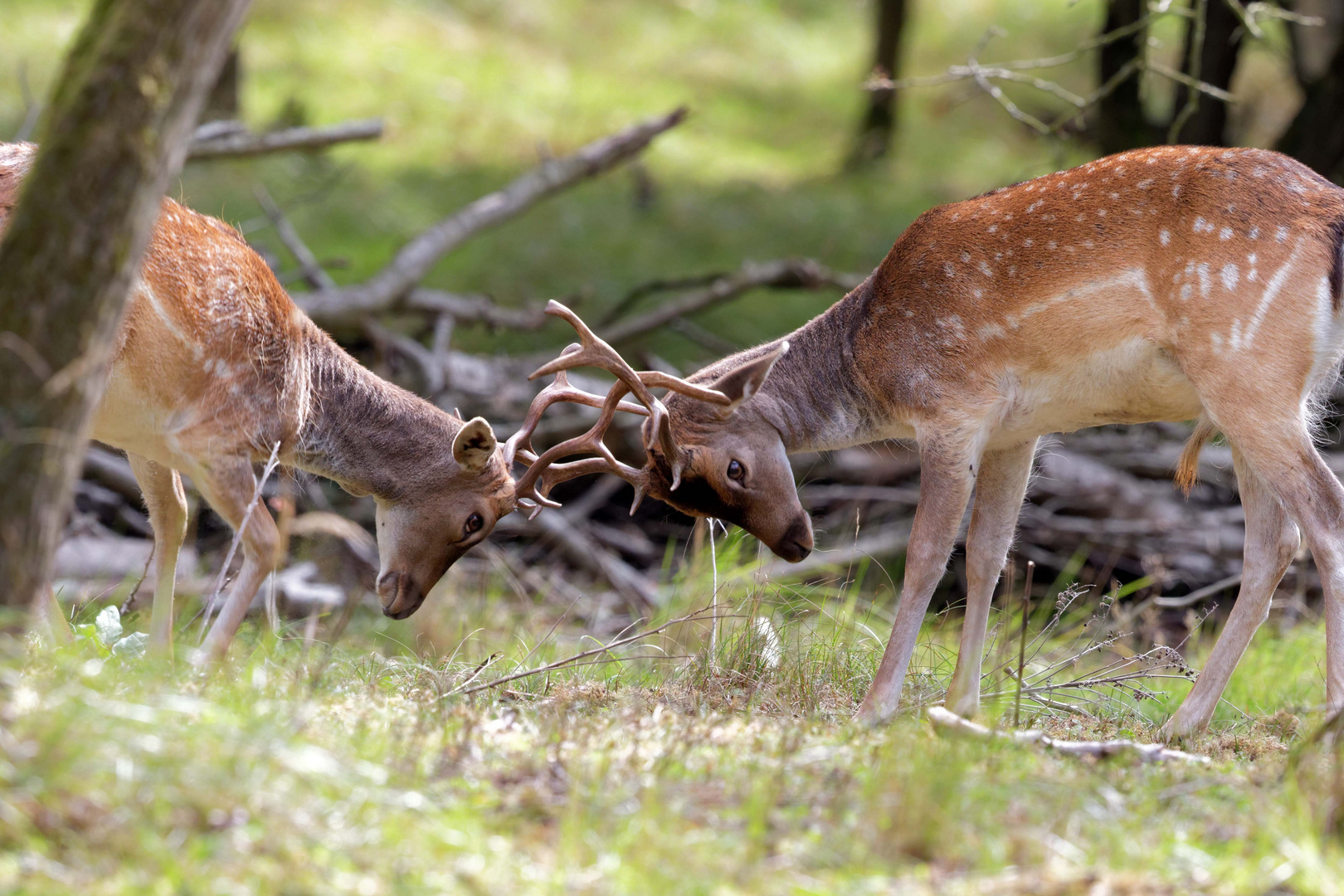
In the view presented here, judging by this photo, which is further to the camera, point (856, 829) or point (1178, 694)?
point (1178, 694)

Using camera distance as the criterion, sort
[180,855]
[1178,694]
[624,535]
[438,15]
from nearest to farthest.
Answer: [180,855], [1178,694], [624,535], [438,15]

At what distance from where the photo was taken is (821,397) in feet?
18.9

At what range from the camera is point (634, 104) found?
15.4m

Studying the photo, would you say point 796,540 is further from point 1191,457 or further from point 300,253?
point 300,253

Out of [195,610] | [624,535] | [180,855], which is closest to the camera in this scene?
[180,855]

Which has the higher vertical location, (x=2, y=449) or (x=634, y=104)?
(x=2, y=449)

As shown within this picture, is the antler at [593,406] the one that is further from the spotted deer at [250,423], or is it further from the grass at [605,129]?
A: the grass at [605,129]

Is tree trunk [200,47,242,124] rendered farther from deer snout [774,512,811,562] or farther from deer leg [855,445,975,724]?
deer leg [855,445,975,724]

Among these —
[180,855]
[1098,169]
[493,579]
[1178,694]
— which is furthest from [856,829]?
[493,579]

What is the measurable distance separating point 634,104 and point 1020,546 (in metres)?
8.93

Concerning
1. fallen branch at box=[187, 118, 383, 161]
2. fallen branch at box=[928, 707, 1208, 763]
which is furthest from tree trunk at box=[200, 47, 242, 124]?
fallen branch at box=[928, 707, 1208, 763]

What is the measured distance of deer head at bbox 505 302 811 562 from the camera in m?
5.43

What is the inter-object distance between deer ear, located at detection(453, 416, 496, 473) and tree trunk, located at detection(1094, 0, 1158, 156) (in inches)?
306

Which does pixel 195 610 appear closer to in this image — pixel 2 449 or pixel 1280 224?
pixel 2 449
